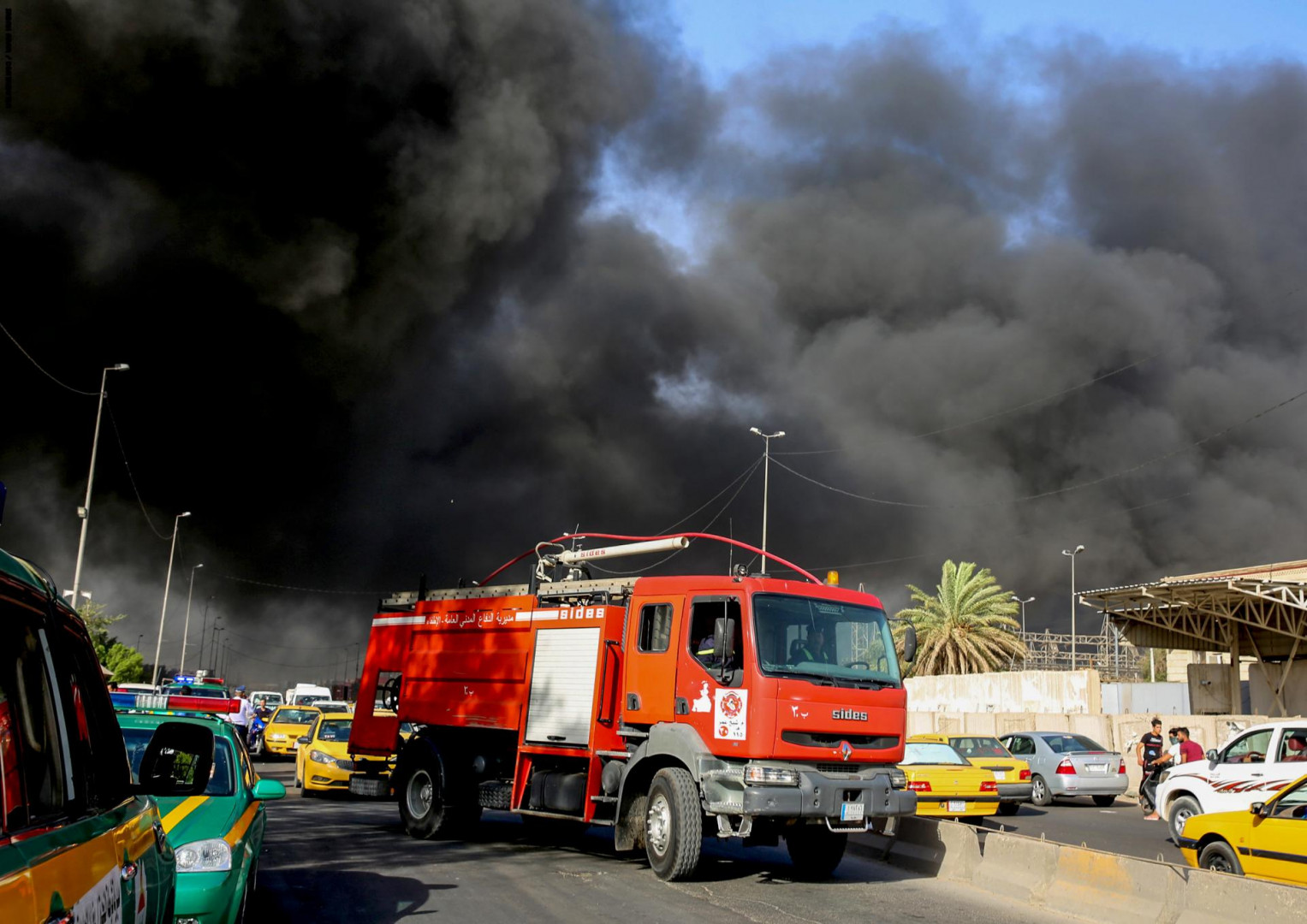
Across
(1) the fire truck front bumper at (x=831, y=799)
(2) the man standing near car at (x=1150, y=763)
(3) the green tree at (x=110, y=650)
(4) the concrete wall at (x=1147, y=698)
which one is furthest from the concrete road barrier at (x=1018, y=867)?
(3) the green tree at (x=110, y=650)

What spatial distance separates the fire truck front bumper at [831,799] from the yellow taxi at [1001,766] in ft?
24.6

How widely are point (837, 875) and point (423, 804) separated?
5.01 meters

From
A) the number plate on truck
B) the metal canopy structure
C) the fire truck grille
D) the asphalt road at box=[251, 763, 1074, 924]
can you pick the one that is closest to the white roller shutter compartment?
the asphalt road at box=[251, 763, 1074, 924]

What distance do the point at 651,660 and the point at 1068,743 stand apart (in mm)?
15901

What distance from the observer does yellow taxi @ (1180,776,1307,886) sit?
29.8 feet

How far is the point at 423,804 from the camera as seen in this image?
1339 centimetres

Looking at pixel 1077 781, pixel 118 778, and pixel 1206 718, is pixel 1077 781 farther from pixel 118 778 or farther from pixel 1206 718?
pixel 118 778

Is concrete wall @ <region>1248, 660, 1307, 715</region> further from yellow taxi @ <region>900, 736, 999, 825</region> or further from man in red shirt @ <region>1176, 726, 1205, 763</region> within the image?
yellow taxi @ <region>900, 736, 999, 825</region>

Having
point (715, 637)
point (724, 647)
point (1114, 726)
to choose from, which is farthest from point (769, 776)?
point (1114, 726)

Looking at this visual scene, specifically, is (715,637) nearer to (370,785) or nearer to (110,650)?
(370,785)

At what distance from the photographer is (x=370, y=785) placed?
14.7 metres

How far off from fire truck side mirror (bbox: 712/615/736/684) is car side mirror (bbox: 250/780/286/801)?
155 inches

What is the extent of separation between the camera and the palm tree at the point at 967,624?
49469 mm

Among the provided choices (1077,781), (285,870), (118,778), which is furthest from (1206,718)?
(118,778)
